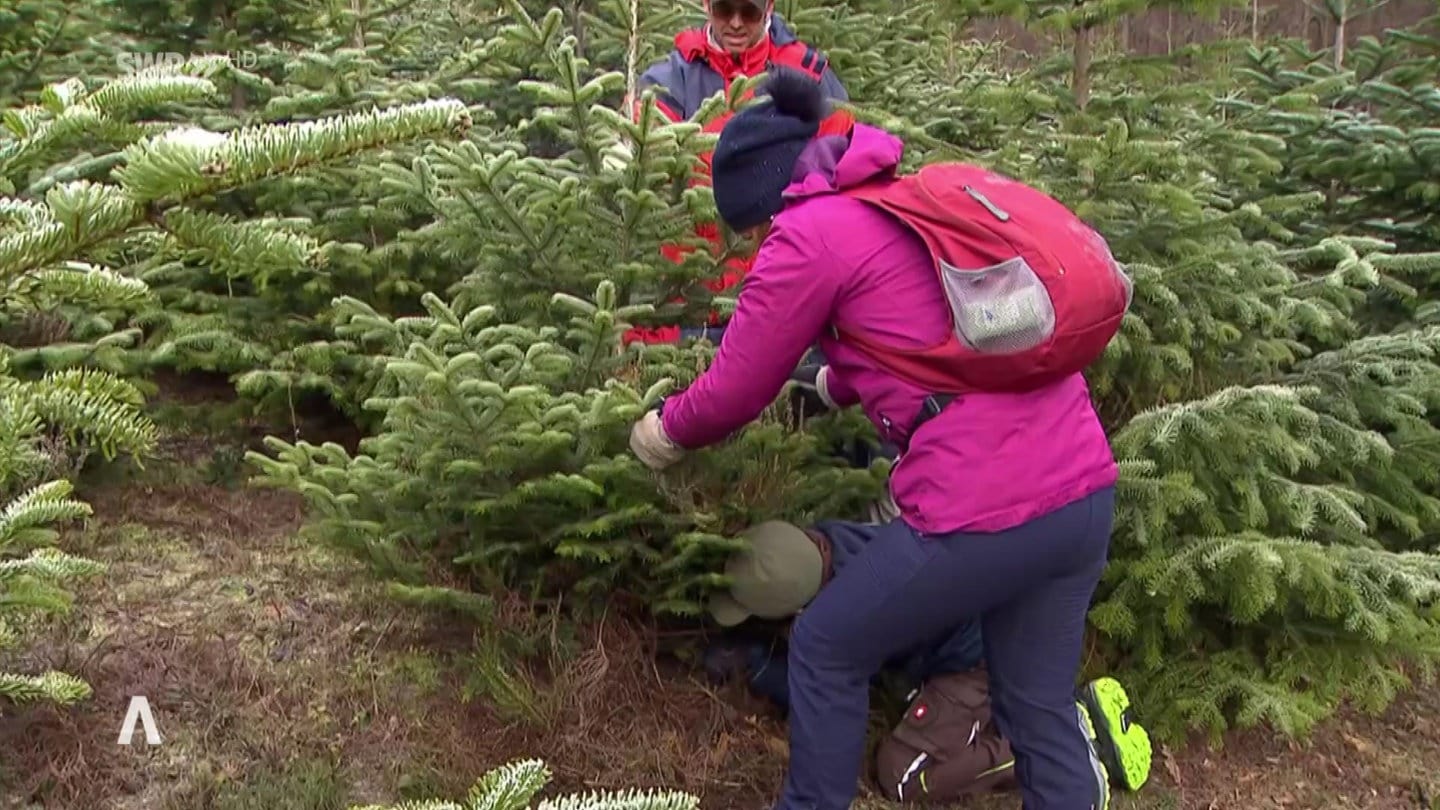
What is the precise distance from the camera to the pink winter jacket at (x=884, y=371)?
2779 mm

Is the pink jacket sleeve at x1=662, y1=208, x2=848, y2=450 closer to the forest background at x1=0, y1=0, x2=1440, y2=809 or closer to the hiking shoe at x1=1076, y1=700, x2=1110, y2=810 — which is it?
the forest background at x1=0, y1=0, x2=1440, y2=809

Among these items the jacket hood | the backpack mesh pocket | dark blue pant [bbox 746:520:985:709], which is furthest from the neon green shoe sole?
the jacket hood

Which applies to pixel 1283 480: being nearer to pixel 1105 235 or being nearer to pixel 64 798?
pixel 1105 235

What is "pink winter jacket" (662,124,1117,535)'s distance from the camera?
278 cm

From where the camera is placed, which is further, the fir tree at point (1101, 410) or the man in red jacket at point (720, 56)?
the man in red jacket at point (720, 56)

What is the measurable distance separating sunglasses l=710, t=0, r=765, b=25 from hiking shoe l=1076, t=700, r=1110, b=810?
3.11m

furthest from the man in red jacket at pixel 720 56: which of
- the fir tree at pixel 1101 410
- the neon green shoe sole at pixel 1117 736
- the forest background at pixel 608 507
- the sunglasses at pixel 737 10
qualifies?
the neon green shoe sole at pixel 1117 736

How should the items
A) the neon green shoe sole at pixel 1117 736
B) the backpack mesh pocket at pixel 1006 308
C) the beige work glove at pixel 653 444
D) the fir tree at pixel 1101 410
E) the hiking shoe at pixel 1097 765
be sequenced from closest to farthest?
the backpack mesh pocket at pixel 1006 308, the beige work glove at pixel 653 444, the hiking shoe at pixel 1097 765, the fir tree at pixel 1101 410, the neon green shoe sole at pixel 1117 736

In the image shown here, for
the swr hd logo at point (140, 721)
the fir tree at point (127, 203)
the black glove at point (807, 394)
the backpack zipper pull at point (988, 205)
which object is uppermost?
the fir tree at point (127, 203)

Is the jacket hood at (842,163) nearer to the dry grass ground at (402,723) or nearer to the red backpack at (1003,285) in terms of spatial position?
the red backpack at (1003,285)

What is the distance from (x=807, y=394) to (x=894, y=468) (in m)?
0.87

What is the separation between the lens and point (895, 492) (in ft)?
9.66

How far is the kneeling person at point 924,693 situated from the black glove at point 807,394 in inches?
17.7

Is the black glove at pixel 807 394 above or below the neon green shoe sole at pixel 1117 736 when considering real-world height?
above
